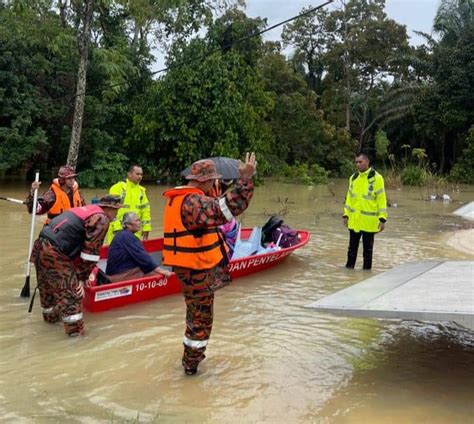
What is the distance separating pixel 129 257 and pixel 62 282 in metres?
1.31

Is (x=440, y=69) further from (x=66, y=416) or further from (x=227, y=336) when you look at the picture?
(x=66, y=416)

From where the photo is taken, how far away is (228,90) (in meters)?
23.4

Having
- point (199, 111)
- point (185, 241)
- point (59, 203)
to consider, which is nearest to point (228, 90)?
point (199, 111)

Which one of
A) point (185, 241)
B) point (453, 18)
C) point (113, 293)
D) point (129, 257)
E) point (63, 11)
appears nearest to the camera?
point (185, 241)

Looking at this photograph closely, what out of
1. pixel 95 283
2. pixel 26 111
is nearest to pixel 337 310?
pixel 95 283

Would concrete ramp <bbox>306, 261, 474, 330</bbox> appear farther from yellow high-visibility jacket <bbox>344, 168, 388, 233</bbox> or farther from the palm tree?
the palm tree

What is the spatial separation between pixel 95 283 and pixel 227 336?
1701mm

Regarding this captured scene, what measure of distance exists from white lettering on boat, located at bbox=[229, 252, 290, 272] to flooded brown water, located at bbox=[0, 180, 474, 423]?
251 millimetres

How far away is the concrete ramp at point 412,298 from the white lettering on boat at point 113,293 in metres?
2.85

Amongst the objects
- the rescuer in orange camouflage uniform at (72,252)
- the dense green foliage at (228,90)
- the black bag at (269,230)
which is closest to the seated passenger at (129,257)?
the rescuer in orange camouflage uniform at (72,252)

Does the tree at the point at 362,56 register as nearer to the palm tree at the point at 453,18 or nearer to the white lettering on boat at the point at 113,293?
the palm tree at the point at 453,18

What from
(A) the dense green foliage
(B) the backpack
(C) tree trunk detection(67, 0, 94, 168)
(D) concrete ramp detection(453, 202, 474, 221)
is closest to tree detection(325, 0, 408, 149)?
(A) the dense green foliage

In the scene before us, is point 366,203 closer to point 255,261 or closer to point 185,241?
point 255,261

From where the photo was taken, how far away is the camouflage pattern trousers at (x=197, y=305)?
4500 millimetres
